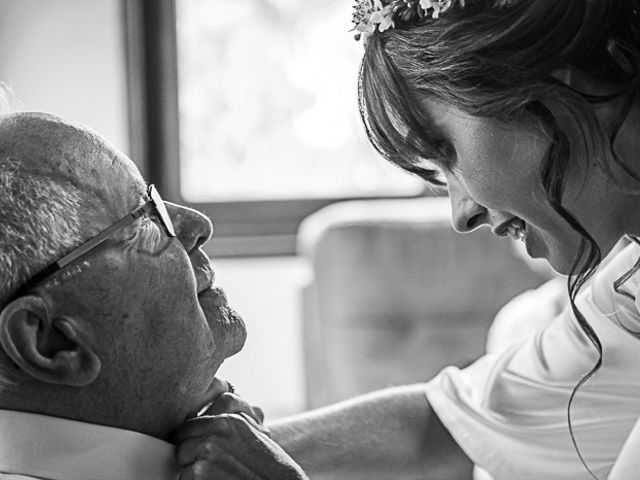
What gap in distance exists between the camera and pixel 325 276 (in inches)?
140

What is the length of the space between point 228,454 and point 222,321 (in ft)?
0.55

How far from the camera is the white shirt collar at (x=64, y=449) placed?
45.7 inches

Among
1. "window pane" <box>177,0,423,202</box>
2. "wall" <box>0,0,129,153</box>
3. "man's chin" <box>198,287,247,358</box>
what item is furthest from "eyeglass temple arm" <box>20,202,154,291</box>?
"window pane" <box>177,0,423,202</box>

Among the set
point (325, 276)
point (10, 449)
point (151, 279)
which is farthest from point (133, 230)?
point (325, 276)

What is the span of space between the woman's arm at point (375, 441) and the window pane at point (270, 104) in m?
3.12

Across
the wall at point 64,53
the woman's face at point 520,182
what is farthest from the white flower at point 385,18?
the wall at point 64,53

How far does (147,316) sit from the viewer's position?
4.00 ft

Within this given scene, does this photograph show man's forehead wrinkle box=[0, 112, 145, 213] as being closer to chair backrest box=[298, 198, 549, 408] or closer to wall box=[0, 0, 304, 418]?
chair backrest box=[298, 198, 549, 408]

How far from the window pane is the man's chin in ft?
11.9

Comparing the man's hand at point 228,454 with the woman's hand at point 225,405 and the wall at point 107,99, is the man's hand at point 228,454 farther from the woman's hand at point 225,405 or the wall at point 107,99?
the wall at point 107,99

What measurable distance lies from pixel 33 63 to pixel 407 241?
2.14 m

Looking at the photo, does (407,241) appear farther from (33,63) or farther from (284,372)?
(33,63)

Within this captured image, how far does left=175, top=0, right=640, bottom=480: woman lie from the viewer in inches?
50.1

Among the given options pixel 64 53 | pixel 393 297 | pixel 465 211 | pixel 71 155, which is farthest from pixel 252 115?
pixel 71 155
